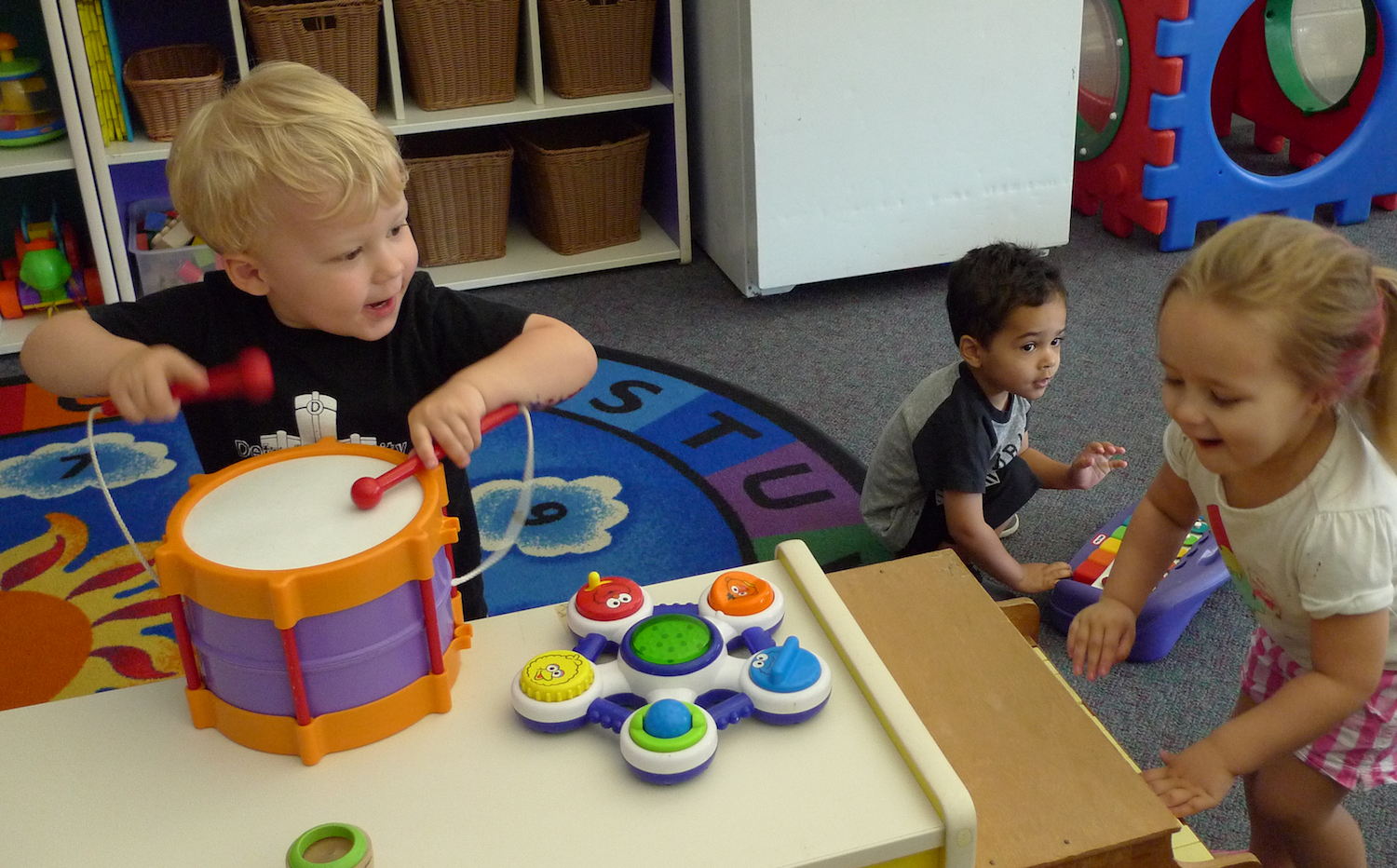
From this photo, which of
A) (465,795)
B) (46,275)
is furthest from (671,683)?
(46,275)

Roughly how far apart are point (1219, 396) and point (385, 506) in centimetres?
55

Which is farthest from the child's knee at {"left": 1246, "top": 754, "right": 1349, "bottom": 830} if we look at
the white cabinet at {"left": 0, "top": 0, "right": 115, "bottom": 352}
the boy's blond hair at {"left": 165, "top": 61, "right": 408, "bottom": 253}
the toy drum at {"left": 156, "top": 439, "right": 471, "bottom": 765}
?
the white cabinet at {"left": 0, "top": 0, "right": 115, "bottom": 352}

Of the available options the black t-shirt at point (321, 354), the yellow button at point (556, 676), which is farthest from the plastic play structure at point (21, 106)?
the yellow button at point (556, 676)

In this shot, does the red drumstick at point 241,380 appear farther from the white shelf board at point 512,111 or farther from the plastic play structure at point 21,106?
the plastic play structure at point 21,106

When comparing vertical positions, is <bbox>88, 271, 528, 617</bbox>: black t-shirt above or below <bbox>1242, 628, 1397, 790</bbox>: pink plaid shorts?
above

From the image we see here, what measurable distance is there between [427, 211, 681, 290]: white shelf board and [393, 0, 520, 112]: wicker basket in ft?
1.01

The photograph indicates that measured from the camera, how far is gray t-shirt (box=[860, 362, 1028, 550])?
142 centimetres

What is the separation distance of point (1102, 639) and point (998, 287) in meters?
0.50

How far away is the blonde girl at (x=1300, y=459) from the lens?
825 millimetres

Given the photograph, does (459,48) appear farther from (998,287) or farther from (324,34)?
(998,287)

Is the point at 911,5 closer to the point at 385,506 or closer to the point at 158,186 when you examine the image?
the point at 158,186

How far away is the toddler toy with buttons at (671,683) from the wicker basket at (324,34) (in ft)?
5.45

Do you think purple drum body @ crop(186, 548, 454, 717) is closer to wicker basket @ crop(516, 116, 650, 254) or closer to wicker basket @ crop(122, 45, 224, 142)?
wicker basket @ crop(122, 45, 224, 142)

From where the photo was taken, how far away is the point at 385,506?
2.39 ft
